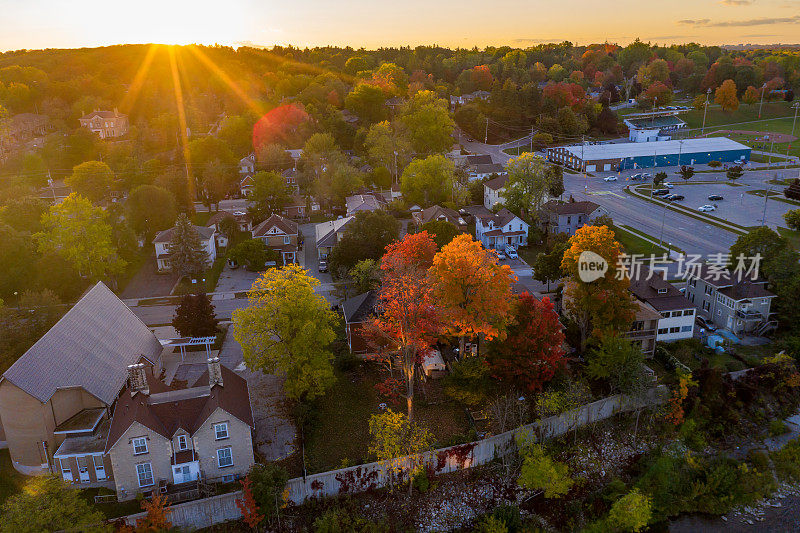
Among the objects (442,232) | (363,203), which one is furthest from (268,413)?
(363,203)

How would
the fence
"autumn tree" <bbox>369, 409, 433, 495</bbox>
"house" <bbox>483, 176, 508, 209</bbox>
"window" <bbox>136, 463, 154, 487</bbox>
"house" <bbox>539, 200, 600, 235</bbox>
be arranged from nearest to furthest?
the fence → "window" <bbox>136, 463, 154, 487</bbox> → "autumn tree" <bbox>369, 409, 433, 495</bbox> → "house" <bbox>539, 200, 600, 235</bbox> → "house" <bbox>483, 176, 508, 209</bbox>

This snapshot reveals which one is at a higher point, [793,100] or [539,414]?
[793,100]

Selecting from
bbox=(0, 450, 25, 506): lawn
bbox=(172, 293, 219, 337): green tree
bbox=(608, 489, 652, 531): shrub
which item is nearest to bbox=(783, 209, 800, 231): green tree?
bbox=(608, 489, 652, 531): shrub

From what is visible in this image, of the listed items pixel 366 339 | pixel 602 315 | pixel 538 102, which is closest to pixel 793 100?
pixel 538 102

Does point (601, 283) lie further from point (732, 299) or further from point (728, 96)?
point (728, 96)

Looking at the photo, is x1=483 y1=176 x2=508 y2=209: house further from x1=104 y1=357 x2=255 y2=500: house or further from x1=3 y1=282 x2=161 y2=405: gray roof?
x1=104 y1=357 x2=255 y2=500: house

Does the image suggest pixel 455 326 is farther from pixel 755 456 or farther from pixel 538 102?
pixel 538 102

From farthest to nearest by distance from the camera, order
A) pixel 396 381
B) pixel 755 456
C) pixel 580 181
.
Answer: pixel 580 181 < pixel 396 381 < pixel 755 456
